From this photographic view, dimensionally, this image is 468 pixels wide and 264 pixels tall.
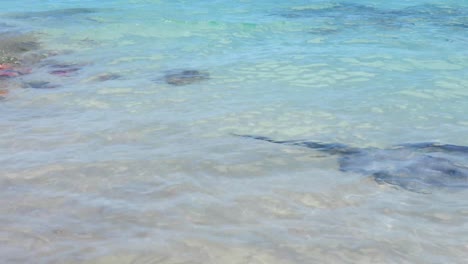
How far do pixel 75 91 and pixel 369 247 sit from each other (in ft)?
19.3

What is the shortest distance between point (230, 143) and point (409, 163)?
6.00ft

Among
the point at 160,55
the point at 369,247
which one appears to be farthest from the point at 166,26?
the point at 369,247

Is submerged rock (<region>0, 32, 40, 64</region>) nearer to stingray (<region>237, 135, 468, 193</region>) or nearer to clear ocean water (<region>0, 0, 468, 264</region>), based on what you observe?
clear ocean water (<region>0, 0, 468, 264</region>)

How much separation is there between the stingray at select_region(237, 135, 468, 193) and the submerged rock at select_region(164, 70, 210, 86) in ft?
9.75

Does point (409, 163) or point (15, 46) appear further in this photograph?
point (15, 46)

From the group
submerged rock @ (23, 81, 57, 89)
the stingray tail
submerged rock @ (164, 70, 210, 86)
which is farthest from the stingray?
submerged rock @ (23, 81, 57, 89)

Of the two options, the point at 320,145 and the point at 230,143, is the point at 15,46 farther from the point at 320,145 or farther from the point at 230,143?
the point at 320,145

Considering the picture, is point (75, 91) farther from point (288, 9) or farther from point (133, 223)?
point (288, 9)

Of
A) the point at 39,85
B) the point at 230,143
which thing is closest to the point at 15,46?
the point at 39,85

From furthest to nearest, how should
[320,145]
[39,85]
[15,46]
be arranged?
[15,46] < [39,85] < [320,145]

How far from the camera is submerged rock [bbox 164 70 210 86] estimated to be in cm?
908

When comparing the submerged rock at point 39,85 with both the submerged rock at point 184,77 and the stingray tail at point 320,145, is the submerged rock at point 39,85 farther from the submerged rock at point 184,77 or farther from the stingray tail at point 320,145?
the stingray tail at point 320,145

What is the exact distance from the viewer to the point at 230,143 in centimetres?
623

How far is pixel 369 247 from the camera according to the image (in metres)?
3.93
